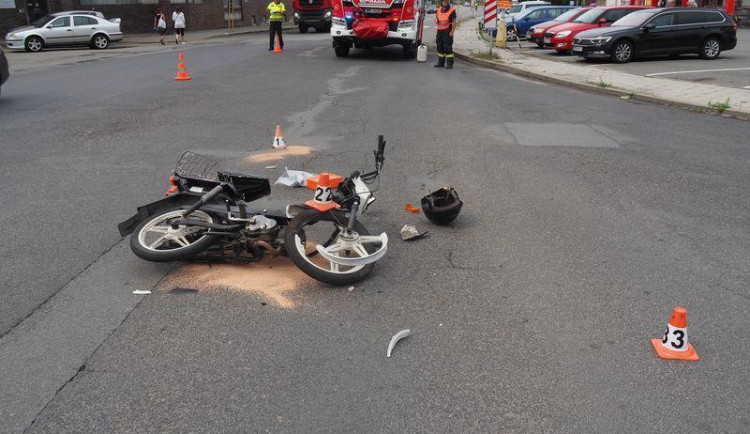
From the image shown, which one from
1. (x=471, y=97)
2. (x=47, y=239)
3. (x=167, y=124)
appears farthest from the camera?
(x=471, y=97)

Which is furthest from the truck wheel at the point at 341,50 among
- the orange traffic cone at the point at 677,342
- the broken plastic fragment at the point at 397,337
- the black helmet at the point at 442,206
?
the orange traffic cone at the point at 677,342

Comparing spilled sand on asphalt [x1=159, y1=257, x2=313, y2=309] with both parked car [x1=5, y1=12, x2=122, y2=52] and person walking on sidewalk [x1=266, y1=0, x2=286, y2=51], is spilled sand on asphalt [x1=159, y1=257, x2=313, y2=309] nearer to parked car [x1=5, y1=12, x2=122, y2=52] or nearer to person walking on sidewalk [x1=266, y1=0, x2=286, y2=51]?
person walking on sidewalk [x1=266, y1=0, x2=286, y2=51]

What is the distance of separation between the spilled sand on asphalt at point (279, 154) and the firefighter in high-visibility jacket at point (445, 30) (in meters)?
11.2

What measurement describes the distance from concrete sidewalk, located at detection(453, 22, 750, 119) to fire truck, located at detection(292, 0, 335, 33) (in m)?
18.8

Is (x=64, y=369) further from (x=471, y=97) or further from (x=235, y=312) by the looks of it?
(x=471, y=97)

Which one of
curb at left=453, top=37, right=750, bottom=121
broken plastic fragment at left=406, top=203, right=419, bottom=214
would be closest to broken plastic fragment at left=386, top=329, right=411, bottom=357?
broken plastic fragment at left=406, top=203, right=419, bottom=214

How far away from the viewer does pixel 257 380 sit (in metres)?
3.49

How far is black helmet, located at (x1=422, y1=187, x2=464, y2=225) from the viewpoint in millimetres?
5828

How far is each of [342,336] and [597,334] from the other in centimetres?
161

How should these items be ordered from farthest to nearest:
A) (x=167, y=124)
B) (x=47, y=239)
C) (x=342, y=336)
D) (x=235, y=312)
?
(x=167, y=124), (x=47, y=239), (x=235, y=312), (x=342, y=336)

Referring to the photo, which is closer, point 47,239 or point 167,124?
point 47,239

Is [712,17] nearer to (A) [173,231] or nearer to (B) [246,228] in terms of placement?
(B) [246,228]

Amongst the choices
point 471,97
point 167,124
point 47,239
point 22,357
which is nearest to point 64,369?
point 22,357

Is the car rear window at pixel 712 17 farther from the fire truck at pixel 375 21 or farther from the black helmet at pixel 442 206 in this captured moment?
the black helmet at pixel 442 206
